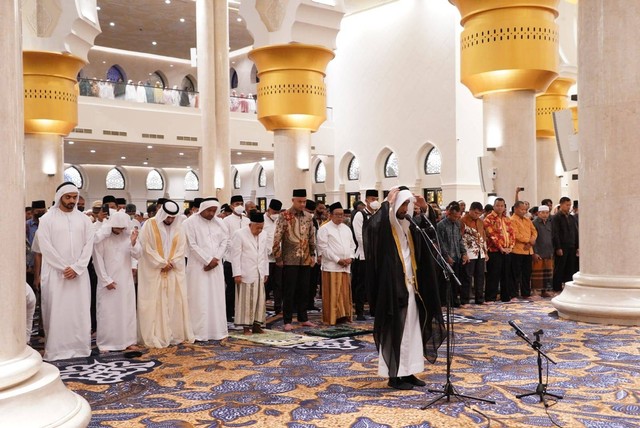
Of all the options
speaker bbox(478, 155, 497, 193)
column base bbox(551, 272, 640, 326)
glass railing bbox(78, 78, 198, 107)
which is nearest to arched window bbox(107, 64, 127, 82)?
glass railing bbox(78, 78, 198, 107)

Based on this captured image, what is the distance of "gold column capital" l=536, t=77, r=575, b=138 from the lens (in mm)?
15547

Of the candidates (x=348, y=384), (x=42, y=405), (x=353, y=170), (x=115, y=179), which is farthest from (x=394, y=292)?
(x=115, y=179)

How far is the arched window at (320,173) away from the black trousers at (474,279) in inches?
580

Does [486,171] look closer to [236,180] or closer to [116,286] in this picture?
[116,286]

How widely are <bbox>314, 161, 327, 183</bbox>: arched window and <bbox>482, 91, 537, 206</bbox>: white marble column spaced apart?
13.0m

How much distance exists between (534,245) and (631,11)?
406cm

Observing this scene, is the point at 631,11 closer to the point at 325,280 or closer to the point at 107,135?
the point at 325,280

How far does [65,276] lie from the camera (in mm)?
5797

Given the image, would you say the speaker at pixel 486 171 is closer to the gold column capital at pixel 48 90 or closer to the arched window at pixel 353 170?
the gold column capital at pixel 48 90

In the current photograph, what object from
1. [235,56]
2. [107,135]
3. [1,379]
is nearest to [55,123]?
[107,135]

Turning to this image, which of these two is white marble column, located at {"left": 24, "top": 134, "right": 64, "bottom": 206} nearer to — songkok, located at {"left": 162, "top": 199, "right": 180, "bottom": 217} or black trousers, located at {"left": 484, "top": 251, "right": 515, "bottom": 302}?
songkok, located at {"left": 162, "top": 199, "right": 180, "bottom": 217}

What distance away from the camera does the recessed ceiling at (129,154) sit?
20.1m

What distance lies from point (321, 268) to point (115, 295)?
233 cm

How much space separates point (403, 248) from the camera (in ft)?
15.5
